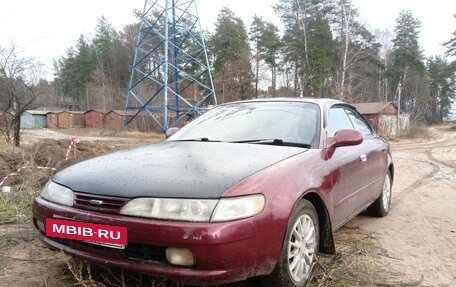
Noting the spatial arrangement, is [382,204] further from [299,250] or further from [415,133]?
[415,133]

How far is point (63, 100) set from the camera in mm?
78188

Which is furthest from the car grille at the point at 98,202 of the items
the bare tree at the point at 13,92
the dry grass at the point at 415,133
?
the dry grass at the point at 415,133

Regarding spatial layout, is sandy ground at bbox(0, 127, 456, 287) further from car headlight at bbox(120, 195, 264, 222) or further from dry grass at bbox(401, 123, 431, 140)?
dry grass at bbox(401, 123, 431, 140)

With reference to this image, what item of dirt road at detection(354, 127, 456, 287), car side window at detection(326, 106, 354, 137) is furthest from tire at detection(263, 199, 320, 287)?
car side window at detection(326, 106, 354, 137)

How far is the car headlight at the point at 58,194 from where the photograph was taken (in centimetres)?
260

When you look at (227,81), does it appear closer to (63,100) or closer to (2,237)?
(2,237)

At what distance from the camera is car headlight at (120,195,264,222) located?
2252mm

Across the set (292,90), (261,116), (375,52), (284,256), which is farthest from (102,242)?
(375,52)

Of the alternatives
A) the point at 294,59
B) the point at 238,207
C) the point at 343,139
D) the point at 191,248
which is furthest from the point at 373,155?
the point at 294,59

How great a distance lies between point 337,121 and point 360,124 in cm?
87

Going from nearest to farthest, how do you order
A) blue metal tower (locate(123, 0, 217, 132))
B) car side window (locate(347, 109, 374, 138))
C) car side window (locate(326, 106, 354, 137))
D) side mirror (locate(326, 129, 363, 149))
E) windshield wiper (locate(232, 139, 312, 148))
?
windshield wiper (locate(232, 139, 312, 148)), side mirror (locate(326, 129, 363, 149)), car side window (locate(326, 106, 354, 137)), car side window (locate(347, 109, 374, 138)), blue metal tower (locate(123, 0, 217, 132))

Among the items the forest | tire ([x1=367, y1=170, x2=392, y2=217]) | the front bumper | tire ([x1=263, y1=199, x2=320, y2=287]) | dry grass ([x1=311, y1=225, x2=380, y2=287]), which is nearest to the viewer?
the front bumper

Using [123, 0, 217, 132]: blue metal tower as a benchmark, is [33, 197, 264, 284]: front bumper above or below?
below

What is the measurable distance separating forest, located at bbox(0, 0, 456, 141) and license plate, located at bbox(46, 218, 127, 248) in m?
26.7
